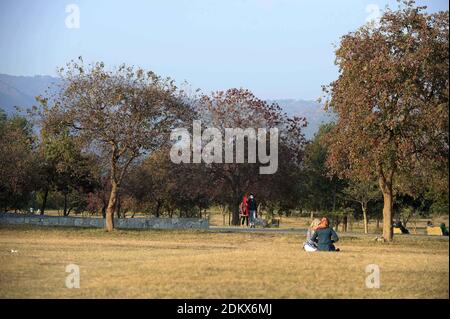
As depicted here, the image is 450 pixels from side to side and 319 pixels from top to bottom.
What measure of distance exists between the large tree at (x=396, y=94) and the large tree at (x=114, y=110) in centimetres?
1244

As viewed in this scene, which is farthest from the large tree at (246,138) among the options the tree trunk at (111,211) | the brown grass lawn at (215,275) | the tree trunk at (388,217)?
the brown grass lawn at (215,275)

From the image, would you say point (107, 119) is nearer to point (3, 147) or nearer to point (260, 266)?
point (3, 147)

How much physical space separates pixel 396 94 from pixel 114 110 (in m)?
17.3

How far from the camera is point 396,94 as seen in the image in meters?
35.4

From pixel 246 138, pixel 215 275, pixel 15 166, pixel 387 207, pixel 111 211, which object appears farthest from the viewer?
pixel 246 138

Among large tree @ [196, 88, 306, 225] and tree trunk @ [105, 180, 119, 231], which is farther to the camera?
large tree @ [196, 88, 306, 225]

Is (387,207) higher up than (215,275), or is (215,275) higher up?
(387,207)

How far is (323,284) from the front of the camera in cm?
1702

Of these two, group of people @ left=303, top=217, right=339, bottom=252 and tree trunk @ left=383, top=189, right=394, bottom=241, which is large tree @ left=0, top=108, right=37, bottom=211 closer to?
tree trunk @ left=383, top=189, right=394, bottom=241

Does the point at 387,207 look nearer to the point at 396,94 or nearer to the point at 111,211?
the point at 396,94

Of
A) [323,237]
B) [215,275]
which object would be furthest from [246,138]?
[215,275]

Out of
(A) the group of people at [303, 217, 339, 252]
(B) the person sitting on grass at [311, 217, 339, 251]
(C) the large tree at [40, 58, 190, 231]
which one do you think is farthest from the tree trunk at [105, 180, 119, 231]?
(B) the person sitting on grass at [311, 217, 339, 251]

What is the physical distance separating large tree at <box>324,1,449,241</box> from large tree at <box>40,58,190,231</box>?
40.8ft

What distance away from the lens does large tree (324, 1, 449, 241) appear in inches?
1366
